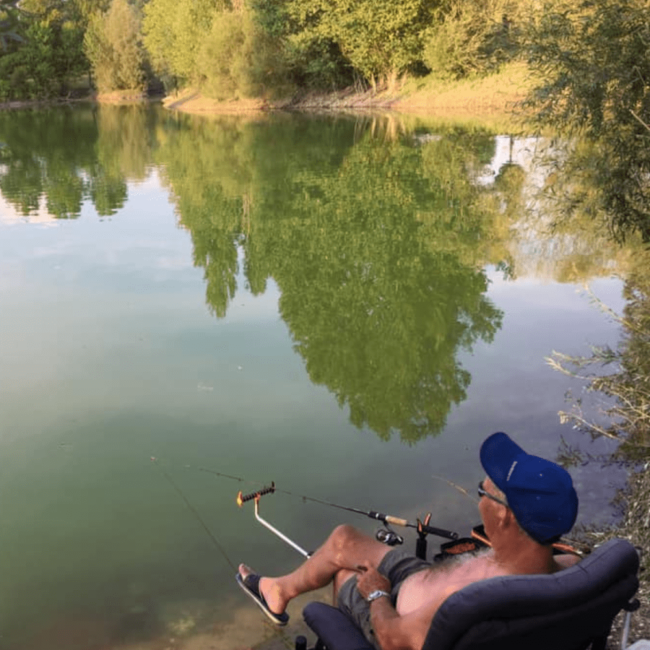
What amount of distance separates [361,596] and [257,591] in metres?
1.10

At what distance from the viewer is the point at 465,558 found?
7.53ft

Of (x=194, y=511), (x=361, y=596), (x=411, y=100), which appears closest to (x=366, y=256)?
(x=194, y=511)

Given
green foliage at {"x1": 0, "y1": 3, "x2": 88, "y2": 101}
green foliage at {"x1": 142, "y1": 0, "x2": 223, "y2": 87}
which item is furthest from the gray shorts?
green foliage at {"x1": 0, "y1": 3, "x2": 88, "y2": 101}

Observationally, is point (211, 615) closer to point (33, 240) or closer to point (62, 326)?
point (62, 326)

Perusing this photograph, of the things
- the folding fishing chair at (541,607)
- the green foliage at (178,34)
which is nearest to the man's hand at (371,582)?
the folding fishing chair at (541,607)

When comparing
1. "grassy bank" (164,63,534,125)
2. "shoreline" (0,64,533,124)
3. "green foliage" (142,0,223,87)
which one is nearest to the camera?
"shoreline" (0,64,533,124)

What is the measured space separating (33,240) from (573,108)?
9564 millimetres

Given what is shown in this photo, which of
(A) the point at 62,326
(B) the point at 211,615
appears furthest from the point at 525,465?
(A) the point at 62,326

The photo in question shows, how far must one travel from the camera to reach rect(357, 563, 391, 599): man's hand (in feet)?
8.00

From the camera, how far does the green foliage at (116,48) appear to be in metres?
60.6

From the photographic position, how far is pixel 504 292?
31.8 ft

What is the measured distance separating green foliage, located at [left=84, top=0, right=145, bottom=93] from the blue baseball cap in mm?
65219

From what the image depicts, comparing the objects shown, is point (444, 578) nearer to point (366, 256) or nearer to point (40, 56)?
point (366, 256)

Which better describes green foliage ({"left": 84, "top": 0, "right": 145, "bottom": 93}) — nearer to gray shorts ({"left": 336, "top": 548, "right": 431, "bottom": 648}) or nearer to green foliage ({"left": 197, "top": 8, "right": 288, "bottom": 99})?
green foliage ({"left": 197, "top": 8, "right": 288, "bottom": 99})
